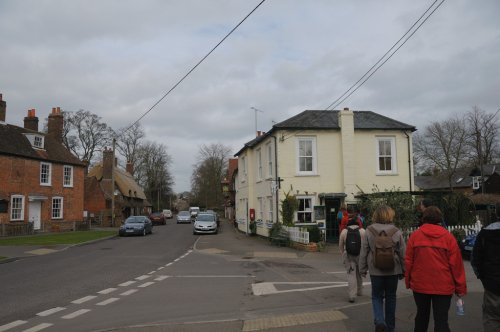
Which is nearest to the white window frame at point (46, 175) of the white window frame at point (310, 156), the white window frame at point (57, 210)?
the white window frame at point (57, 210)

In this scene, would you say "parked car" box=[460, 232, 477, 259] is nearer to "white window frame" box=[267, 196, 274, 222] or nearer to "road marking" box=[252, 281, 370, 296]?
"road marking" box=[252, 281, 370, 296]

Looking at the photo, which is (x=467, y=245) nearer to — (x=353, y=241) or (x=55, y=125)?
(x=353, y=241)

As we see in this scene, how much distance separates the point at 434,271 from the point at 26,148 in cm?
3380

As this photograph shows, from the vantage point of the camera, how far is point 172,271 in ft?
45.0

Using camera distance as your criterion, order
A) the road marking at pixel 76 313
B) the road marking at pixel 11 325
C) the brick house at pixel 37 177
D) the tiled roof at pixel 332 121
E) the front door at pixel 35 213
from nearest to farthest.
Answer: the road marking at pixel 11 325 → the road marking at pixel 76 313 → the tiled roof at pixel 332 121 → the brick house at pixel 37 177 → the front door at pixel 35 213

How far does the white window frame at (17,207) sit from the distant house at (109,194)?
8.04m

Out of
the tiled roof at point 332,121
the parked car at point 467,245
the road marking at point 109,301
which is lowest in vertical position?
the road marking at point 109,301

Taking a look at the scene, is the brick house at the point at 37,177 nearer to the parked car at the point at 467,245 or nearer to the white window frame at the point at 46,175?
the white window frame at the point at 46,175

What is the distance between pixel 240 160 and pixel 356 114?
11976 millimetres

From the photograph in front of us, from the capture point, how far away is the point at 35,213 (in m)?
33.8

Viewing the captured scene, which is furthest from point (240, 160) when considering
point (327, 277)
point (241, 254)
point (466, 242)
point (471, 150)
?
point (471, 150)

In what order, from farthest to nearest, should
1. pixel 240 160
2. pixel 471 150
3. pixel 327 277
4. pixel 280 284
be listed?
pixel 471 150 < pixel 240 160 < pixel 327 277 < pixel 280 284

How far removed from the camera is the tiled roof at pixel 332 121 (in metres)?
24.0

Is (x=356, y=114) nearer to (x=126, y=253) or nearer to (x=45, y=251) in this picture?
(x=126, y=253)
